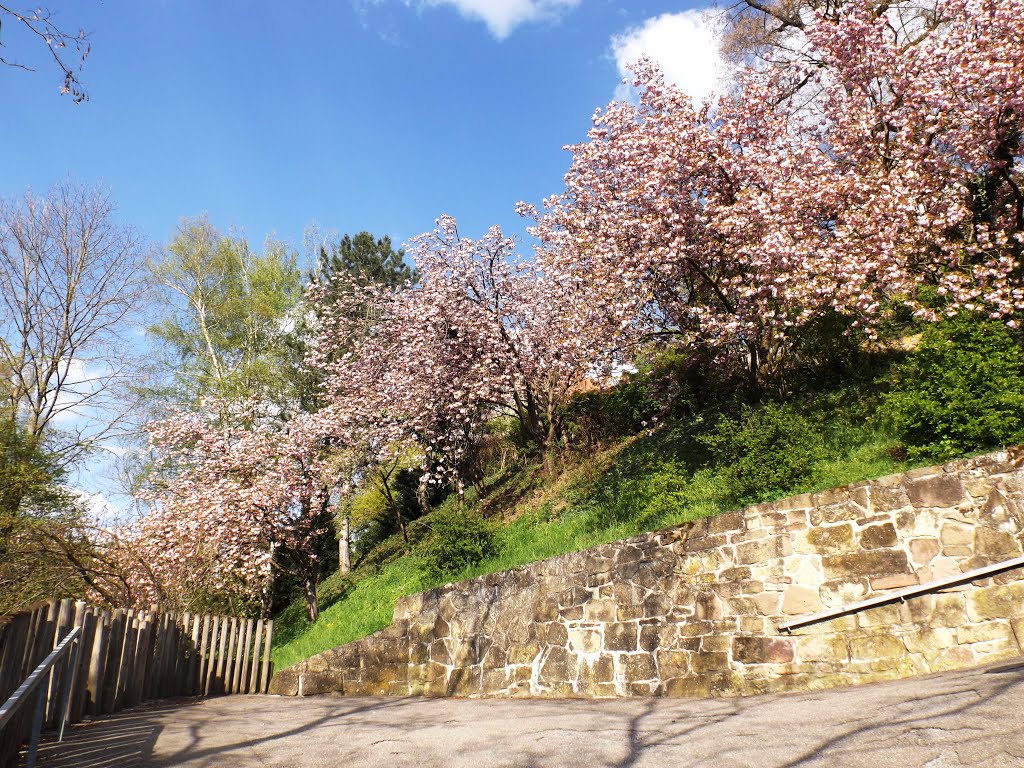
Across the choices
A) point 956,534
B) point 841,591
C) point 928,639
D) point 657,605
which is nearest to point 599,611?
point 657,605

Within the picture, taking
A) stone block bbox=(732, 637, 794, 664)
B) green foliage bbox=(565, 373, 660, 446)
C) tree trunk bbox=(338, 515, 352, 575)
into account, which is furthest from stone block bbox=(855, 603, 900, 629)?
tree trunk bbox=(338, 515, 352, 575)

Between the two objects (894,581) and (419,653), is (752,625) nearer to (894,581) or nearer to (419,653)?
(894,581)

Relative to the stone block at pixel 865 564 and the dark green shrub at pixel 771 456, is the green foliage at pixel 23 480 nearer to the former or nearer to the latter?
the dark green shrub at pixel 771 456

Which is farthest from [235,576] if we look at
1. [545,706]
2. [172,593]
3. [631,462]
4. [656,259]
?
[656,259]

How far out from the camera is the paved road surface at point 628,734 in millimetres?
4250

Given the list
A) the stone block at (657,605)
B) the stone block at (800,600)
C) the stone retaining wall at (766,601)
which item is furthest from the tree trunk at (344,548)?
the stone block at (800,600)

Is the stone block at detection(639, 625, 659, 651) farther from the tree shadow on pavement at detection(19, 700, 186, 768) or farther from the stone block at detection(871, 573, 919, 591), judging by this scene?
the tree shadow on pavement at detection(19, 700, 186, 768)

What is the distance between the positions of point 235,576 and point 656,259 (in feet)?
39.9

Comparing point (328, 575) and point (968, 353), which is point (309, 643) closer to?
point (328, 575)

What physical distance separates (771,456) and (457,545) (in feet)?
17.7

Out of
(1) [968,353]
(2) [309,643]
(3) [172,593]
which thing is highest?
(1) [968,353]

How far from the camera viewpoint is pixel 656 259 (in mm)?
12086

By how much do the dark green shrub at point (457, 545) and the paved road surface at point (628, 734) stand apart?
3.51 m

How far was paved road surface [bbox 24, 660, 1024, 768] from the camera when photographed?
425 cm
